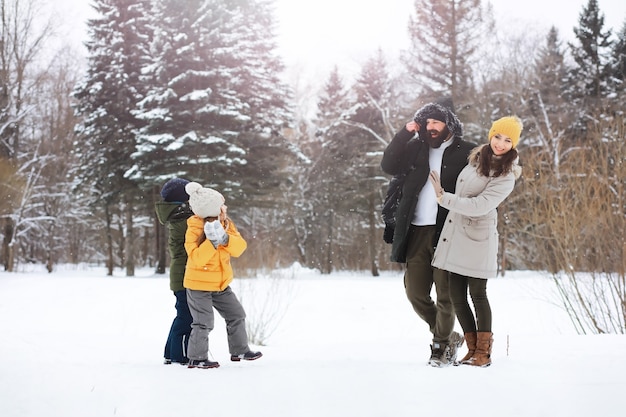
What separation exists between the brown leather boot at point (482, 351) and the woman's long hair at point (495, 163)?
109 centimetres

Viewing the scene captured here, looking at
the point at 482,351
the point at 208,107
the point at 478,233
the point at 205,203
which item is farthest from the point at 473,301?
the point at 208,107

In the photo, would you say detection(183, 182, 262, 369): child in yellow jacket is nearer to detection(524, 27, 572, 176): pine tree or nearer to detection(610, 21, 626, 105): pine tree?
detection(524, 27, 572, 176): pine tree

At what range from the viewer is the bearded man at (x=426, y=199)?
3.89 meters

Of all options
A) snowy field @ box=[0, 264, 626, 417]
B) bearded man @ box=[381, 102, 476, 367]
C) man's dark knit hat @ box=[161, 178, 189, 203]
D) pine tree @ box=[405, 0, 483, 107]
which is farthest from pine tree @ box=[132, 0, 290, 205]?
bearded man @ box=[381, 102, 476, 367]

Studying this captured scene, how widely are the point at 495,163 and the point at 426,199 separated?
0.53 metres

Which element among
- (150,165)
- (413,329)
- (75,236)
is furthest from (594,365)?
(75,236)

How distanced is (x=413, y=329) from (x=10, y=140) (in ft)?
62.7

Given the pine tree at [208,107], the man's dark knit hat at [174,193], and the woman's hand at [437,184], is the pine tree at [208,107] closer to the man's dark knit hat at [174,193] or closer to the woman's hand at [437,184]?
the man's dark knit hat at [174,193]

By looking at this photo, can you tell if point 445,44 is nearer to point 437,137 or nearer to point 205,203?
point 437,137

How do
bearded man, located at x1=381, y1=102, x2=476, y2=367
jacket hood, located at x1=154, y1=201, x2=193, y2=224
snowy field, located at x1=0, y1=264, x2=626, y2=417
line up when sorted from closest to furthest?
snowy field, located at x1=0, y1=264, x2=626, y2=417, bearded man, located at x1=381, y1=102, x2=476, y2=367, jacket hood, located at x1=154, y1=201, x2=193, y2=224

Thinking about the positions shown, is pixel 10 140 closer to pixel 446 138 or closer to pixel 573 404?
pixel 446 138

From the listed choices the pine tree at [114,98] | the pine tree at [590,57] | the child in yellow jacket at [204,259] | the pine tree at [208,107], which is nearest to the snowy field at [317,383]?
the child in yellow jacket at [204,259]

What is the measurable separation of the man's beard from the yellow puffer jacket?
5.09 ft

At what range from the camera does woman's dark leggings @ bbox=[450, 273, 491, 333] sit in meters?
3.76
